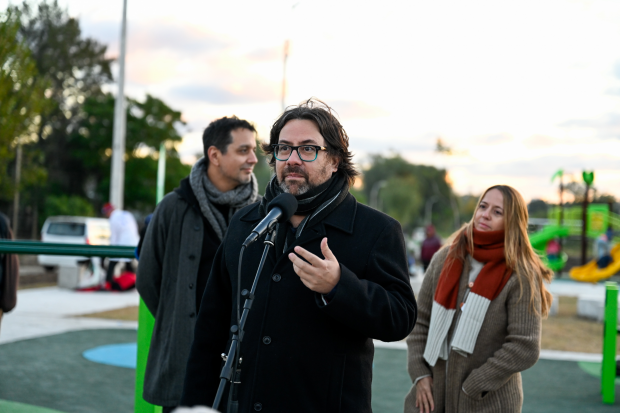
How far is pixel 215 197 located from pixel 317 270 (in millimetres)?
1685

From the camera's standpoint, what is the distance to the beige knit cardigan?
3.17 metres

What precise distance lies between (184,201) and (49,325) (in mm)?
7073

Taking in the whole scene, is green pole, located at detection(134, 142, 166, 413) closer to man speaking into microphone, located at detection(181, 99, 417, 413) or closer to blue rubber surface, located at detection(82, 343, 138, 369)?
man speaking into microphone, located at detection(181, 99, 417, 413)

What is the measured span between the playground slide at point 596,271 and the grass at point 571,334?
10138 millimetres

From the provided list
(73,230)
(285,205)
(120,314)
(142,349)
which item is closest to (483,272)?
(285,205)

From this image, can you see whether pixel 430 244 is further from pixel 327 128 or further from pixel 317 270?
pixel 317 270

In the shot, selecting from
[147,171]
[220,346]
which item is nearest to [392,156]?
[147,171]

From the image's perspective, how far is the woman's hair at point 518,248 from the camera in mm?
3369

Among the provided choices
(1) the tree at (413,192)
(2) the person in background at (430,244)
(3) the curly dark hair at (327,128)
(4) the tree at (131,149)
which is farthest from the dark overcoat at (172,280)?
(1) the tree at (413,192)

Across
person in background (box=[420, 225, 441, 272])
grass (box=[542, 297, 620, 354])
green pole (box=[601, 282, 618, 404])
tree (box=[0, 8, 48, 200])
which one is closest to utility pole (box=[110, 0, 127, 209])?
tree (box=[0, 8, 48, 200])

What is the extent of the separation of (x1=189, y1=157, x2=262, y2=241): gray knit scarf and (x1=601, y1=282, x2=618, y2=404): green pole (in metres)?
4.22

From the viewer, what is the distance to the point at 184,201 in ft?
11.8

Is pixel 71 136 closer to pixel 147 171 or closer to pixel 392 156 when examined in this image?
pixel 147 171

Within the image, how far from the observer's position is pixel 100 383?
624cm
